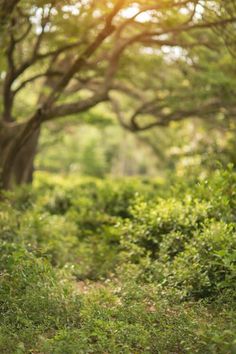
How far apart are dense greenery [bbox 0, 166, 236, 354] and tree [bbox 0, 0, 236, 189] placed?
3116mm

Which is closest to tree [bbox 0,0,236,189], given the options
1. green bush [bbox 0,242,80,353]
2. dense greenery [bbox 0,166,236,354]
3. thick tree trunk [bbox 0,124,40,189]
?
thick tree trunk [bbox 0,124,40,189]

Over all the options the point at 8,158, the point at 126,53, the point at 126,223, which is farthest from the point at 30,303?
the point at 126,53

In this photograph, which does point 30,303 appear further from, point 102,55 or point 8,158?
point 102,55

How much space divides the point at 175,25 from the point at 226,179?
423 cm

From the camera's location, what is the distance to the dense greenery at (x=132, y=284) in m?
5.17

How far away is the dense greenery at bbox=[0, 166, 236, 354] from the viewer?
17.0 feet

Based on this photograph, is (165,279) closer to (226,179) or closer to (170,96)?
(226,179)

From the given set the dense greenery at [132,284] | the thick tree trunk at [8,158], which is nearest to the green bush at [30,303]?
the dense greenery at [132,284]

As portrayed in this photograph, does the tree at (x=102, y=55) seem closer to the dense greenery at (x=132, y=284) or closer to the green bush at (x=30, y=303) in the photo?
the dense greenery at (x=132, y=284)

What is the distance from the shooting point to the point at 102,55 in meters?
13.5

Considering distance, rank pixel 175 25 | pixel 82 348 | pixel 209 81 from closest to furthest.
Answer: pixel 82 348
pixel 175 25
pixel 209 81

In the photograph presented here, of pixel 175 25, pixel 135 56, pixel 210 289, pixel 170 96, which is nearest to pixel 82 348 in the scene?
pixel 210 289

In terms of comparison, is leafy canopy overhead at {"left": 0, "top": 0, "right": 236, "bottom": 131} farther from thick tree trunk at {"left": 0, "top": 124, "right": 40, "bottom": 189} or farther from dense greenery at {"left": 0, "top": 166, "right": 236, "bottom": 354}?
dense greenery at {"left": 0, "top": 166, "right": 236, "bottom": 354}

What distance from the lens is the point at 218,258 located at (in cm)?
630
